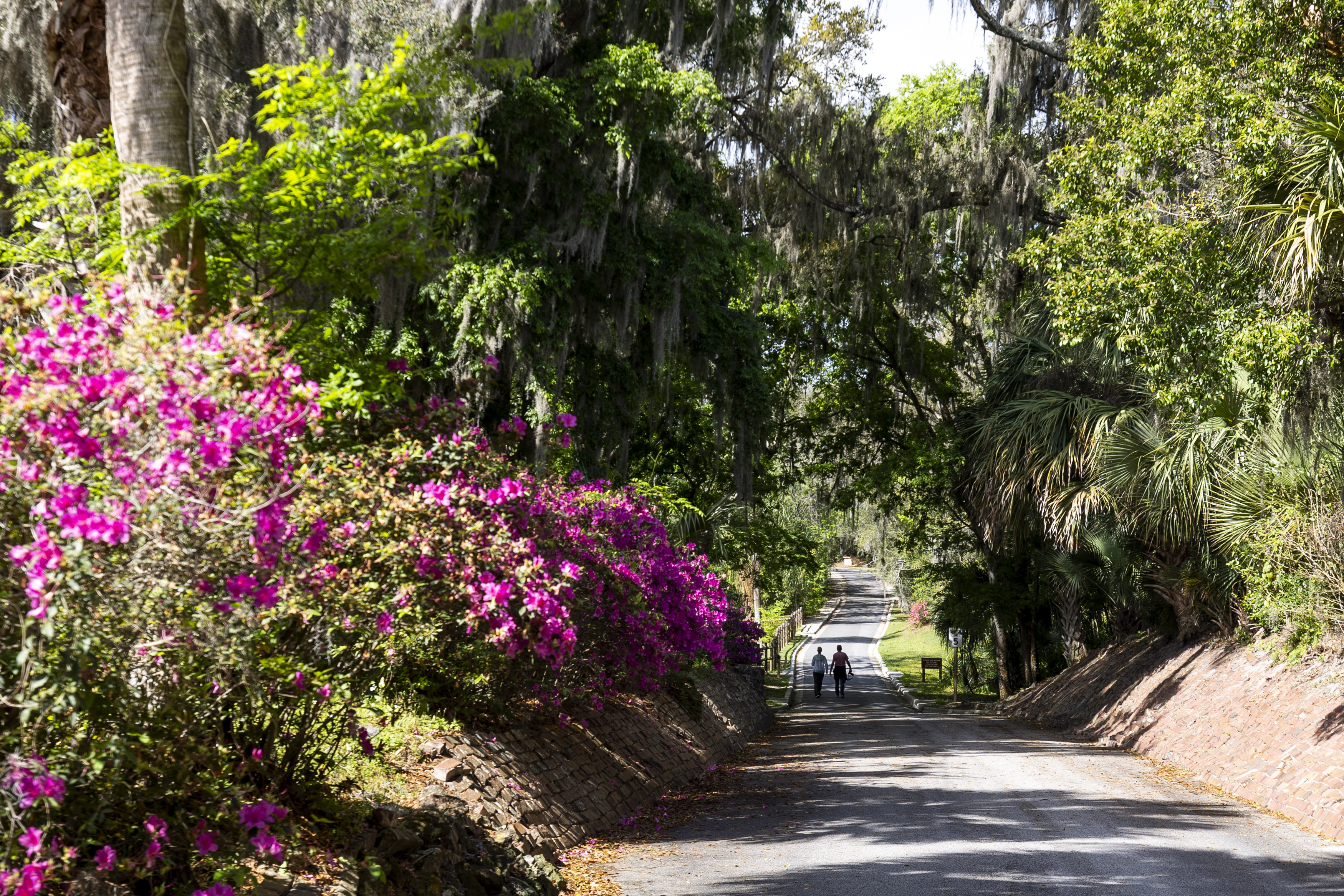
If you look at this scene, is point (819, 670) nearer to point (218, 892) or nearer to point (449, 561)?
point (449, 561)

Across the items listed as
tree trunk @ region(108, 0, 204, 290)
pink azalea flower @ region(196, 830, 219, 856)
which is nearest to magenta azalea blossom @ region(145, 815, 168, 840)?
pink azalea flower @ region(196, 830, 219, 856)

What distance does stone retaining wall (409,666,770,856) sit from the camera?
289 inches

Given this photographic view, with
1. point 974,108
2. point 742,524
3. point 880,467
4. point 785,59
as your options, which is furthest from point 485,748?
point 880,467

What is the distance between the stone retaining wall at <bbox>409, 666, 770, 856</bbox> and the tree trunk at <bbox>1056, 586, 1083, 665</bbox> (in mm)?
13530

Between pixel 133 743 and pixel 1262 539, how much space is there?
489 inches

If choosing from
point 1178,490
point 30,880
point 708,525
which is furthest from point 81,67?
point 1178,490

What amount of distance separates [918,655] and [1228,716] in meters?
39.5

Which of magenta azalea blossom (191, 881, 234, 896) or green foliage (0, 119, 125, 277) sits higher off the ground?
green foliage (0, 119, 125, 277)

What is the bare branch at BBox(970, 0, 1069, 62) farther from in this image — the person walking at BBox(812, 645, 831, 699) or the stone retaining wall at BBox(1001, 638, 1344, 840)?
the person walking at BBox(812, 645, 831, 699)

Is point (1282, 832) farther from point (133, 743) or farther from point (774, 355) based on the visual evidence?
point (774, 355)

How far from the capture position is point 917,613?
197 feet

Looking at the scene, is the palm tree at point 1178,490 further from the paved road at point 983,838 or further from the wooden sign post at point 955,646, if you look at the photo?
the wooden sign post at point 955,646

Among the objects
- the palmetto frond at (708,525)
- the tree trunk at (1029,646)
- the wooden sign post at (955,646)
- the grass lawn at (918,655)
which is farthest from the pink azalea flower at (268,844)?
the grass lawn at (918,655)

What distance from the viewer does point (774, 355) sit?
27094 millimetres
